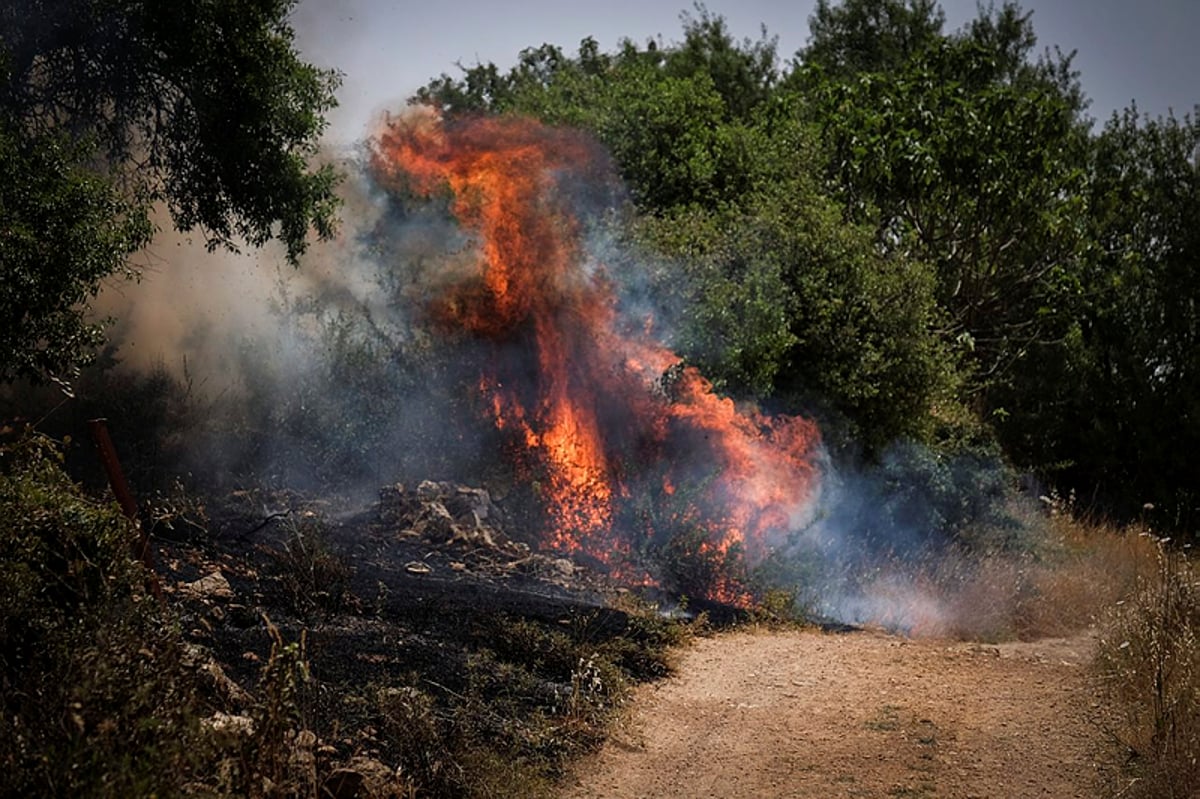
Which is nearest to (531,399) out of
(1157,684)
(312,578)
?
(312,578)

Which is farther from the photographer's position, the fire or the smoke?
the fire

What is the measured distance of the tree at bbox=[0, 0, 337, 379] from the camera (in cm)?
1322

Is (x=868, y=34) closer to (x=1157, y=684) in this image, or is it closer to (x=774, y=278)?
(x=774, y=278)

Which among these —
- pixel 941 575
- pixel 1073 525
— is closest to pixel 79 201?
pixel 941 575

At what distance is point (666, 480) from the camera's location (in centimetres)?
1545

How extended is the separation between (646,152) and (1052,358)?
29.7ft

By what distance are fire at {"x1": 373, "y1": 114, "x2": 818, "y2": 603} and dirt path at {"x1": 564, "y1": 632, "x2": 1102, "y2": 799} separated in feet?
9.86

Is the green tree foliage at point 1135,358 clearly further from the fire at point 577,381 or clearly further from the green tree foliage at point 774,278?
the fire at point 577,381

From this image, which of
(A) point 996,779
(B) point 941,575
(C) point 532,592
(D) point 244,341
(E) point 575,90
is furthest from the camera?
(E) point 575,90

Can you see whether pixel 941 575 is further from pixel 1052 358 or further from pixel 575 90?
pixel 575 90

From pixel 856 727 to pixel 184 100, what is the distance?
10.9 metres

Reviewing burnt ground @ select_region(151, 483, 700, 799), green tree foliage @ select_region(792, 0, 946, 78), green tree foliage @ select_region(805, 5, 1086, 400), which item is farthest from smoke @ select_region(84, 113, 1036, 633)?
green tree foliage @ select_region(792, 0, 946, 78)

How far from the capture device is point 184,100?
563 inches

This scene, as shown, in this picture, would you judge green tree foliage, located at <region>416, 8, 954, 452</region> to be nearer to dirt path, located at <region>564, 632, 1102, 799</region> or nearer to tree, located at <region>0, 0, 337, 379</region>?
dirt path, located at <region>564, 632, 1102, 799</region>
